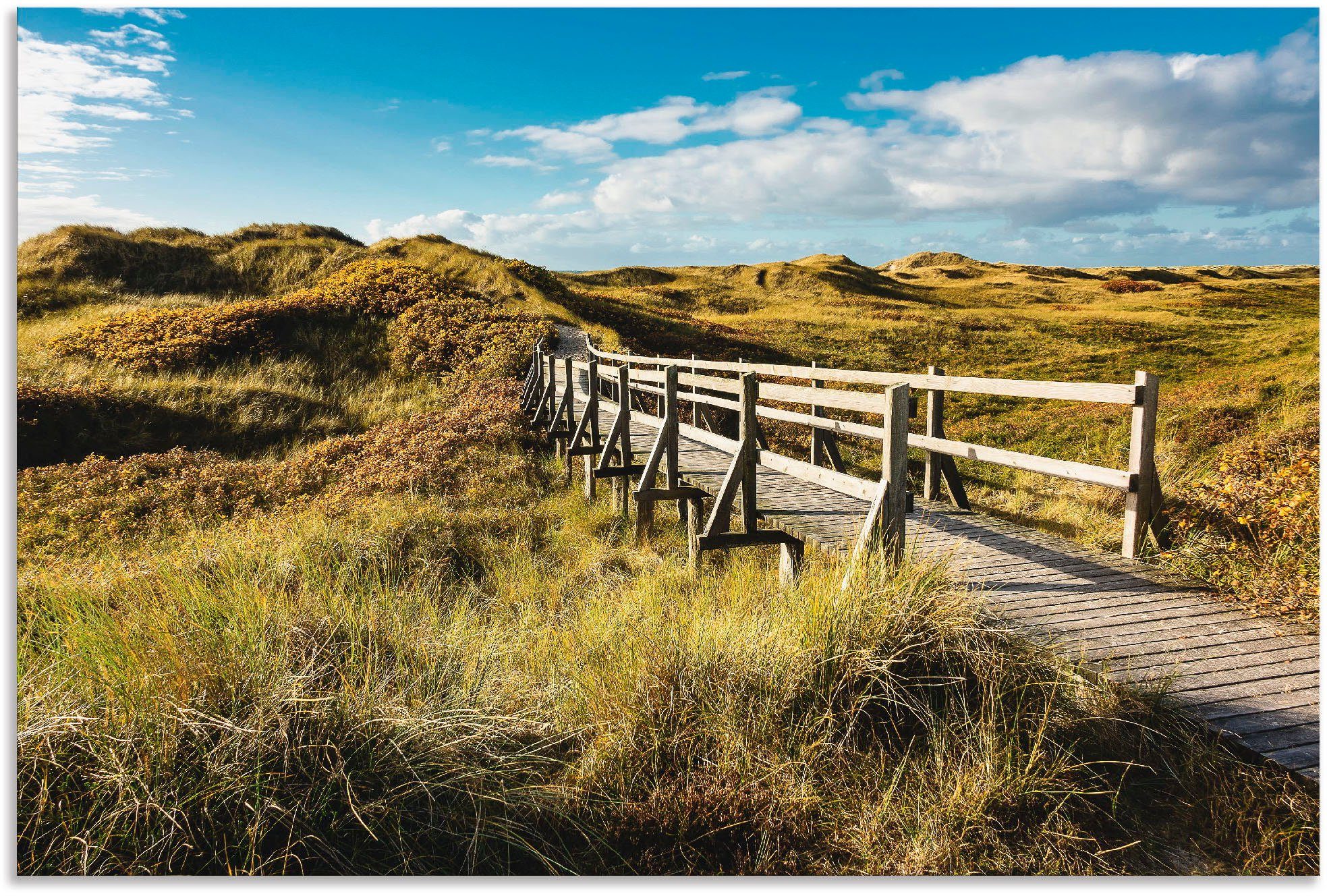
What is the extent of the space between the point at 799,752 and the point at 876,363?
76.1ft

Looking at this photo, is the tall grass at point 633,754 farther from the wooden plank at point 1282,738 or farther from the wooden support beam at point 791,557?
the wooden support beam at point 791,557

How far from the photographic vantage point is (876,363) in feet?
83.1

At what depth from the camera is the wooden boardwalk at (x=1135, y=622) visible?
3.63 metres

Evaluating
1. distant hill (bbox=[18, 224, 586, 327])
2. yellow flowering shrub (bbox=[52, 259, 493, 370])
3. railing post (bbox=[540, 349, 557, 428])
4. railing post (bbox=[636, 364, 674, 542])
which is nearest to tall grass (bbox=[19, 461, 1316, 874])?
railing post (bbox=[636, 364, 674, 542])

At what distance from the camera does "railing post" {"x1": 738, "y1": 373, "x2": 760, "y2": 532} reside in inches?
238

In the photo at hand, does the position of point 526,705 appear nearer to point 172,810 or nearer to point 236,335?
point 172,810

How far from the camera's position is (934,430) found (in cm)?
793

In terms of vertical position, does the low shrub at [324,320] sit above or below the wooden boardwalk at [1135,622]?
above

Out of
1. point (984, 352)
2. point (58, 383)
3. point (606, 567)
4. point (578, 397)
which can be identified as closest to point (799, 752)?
point (606, 567)

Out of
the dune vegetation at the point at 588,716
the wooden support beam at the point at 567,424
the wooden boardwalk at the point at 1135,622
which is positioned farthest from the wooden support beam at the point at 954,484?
the wooden support beam at the point at 567,424

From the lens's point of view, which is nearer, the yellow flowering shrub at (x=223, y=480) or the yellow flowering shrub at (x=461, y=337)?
the yellow flowering shrub at (x=223, y=480)

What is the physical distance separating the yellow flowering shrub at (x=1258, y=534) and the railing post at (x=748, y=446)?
314cm

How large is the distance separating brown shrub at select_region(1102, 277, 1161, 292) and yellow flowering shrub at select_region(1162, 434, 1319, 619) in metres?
54.5

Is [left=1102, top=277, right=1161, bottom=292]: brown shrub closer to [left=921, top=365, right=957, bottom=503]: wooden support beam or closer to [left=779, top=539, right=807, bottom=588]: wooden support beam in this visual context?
[left=921, top=365, right=957, bottom=503]: wooden support beam
